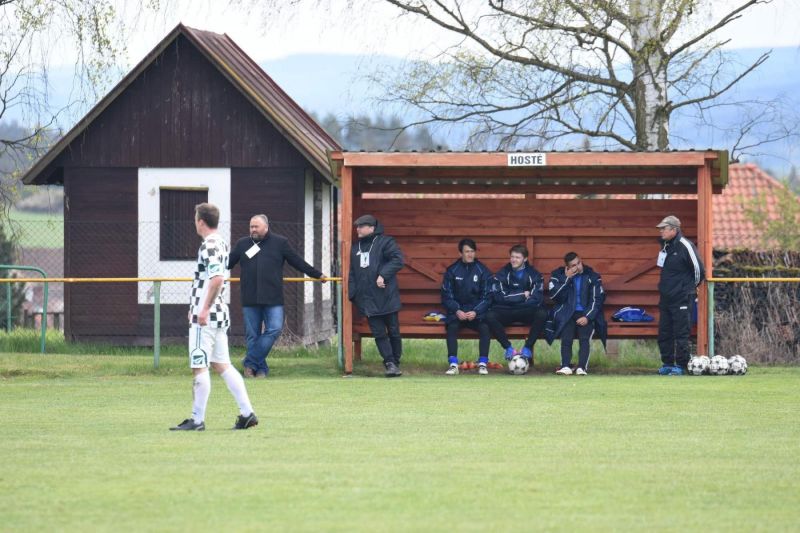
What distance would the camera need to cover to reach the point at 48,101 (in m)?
15.9

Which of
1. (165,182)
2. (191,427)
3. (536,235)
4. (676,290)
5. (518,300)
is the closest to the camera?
(191,427)

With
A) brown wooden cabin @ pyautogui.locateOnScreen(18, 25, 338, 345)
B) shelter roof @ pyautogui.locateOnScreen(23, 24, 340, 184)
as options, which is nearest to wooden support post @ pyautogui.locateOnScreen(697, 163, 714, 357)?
shelter roof @ pyautogui.locateOnScreen(23, 24, 340, 184)

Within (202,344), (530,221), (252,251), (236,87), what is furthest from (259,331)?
(236,87)

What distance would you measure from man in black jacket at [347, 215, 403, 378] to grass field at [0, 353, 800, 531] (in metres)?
1.68

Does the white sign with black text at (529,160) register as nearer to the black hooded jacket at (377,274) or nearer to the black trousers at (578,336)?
the black hooded jacket at (377,274)

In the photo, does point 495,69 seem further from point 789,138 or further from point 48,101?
point 48,101

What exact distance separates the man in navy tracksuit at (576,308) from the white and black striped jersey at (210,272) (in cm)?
719

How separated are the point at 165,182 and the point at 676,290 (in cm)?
1049

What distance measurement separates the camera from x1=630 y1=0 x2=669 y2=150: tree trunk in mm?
19703

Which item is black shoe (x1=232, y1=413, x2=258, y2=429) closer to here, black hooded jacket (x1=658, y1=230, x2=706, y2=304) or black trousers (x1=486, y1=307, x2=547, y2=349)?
black trousers (x1=486, y1=307, x2=547, y2=349)

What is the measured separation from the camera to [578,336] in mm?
17234

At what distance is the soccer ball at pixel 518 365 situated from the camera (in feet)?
55.9

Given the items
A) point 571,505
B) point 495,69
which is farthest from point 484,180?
point 571,505

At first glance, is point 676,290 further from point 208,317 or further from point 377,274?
point 208,317
